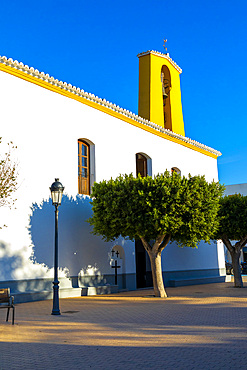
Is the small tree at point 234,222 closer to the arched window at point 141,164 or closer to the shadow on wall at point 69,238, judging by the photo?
the arched window at point 141,164

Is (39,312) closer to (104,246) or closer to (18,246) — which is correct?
(18,246)

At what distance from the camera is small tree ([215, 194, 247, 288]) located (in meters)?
19.0

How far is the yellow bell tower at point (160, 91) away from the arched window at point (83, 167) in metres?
6.73

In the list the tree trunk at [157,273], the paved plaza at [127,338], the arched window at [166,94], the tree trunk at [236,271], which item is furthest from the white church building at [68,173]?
the tree trunk at [236,271]

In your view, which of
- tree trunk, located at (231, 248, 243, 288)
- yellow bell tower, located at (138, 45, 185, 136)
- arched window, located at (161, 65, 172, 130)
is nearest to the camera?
tree trunk, located at (231, 248, 243, 288)

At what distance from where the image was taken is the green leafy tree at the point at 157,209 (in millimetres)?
14211

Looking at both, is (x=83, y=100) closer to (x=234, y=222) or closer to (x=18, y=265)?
(x=18, y=265)

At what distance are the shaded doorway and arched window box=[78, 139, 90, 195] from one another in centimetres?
457

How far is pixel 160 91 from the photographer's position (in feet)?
82.1

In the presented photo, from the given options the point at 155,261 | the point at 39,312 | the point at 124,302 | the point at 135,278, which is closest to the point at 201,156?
the point at 135,278

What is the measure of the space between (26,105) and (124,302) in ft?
27.3

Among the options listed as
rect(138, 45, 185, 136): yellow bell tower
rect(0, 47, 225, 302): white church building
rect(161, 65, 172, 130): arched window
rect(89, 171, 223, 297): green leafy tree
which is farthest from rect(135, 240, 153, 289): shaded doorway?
rect(161, 65, 172, 130): arched window

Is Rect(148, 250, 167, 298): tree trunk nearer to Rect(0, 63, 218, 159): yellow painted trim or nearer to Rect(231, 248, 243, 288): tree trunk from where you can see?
Rect(231, 248, 243, 288): tree trunk

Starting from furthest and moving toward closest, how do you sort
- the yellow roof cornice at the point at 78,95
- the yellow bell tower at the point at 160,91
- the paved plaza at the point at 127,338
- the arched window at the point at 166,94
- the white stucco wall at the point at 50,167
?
the arched window at the point at 166,94, the yellow bell tower at the point at 160,91, the yellow roof cornice at the point at 78,95, the white stucco wall at the point at 50,167, the paved plaza at the point at 127,338
